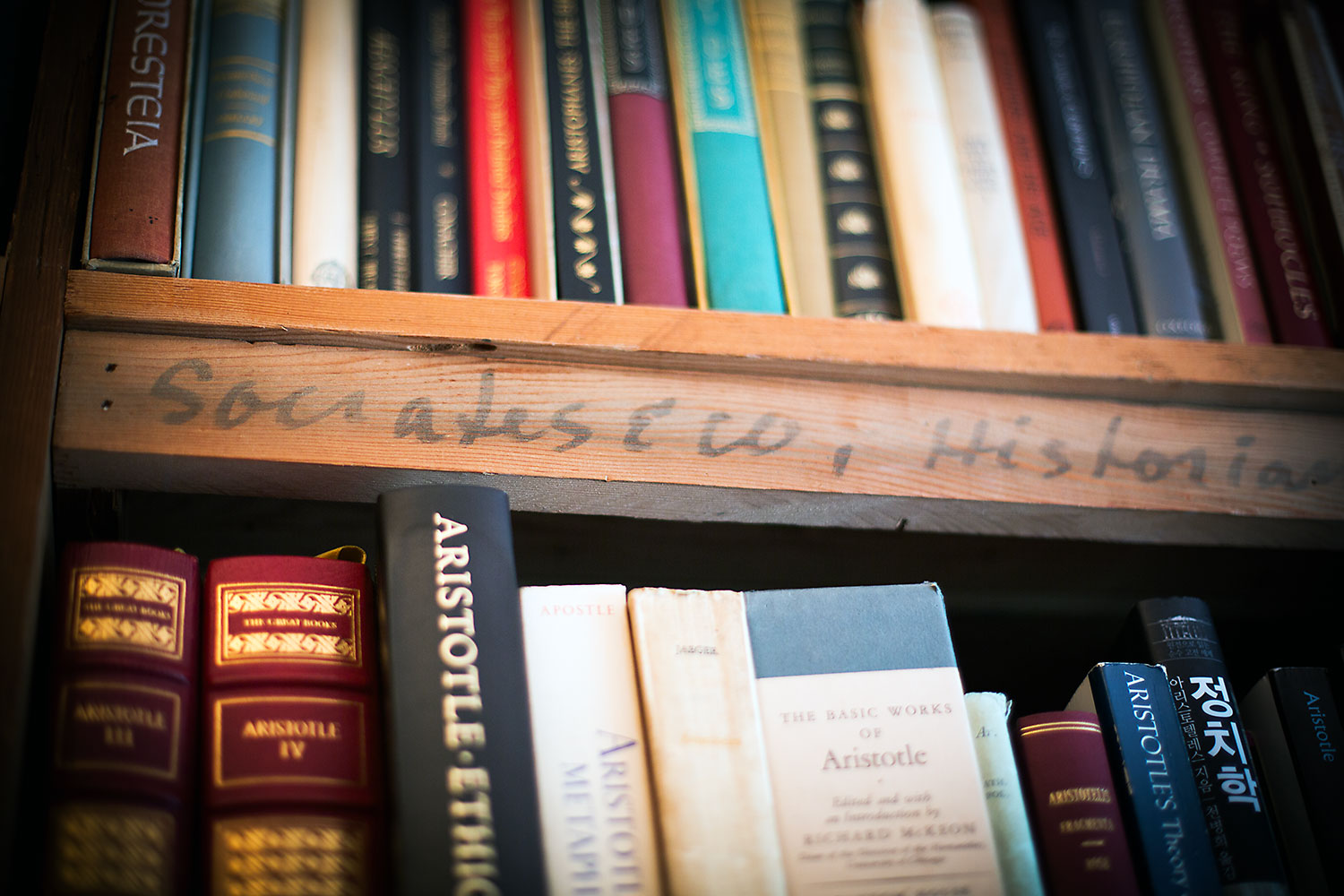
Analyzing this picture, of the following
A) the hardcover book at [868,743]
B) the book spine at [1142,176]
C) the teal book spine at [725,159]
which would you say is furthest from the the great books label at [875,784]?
the book spine at [1142,176]

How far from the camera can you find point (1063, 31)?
42.8 inches

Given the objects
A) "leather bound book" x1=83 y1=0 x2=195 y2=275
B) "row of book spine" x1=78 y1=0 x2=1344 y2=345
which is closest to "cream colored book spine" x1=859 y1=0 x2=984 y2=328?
"row of book spine" x1=78 y1=0 x2=1344 y2=345

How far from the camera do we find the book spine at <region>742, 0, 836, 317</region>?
35.9 inches

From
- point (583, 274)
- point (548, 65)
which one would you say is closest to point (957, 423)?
point (583, 274)

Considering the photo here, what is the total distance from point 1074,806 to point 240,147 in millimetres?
693

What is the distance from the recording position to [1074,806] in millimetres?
733

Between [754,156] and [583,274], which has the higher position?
[754,156]

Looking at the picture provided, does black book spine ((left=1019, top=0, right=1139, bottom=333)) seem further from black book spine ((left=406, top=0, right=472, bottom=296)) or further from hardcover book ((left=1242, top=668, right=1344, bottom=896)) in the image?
black book spine ((left=406, top=0, right=472, bottom=296))

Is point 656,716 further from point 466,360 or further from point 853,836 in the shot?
point 466,360

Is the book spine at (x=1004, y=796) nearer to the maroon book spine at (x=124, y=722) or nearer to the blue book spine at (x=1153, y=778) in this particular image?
the blue book spine at (x=1153, y=778)

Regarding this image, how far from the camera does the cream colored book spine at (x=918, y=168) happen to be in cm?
92

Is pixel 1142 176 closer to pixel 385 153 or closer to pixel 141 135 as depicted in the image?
pixel 385 153

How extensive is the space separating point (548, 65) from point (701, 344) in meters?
0.28

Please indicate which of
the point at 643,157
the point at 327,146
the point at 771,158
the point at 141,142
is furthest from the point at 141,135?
the point at 771,158
